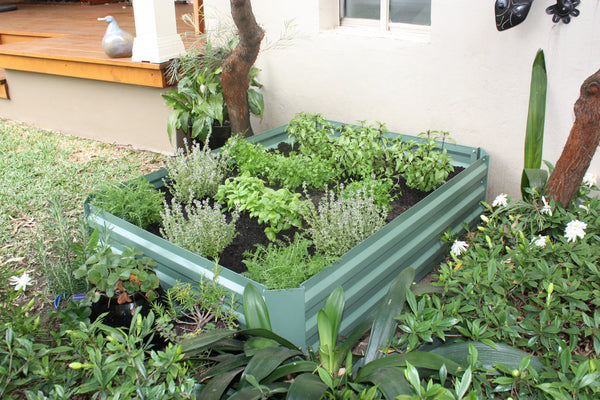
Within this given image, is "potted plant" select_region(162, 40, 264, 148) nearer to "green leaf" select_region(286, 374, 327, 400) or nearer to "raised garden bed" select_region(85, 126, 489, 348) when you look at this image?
"raised garden bed" select_region(85, 126, 489, 348)

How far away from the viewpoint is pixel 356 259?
2529mm

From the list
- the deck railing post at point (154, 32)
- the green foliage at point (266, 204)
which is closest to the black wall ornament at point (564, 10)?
the green foliage at point (266, 204)

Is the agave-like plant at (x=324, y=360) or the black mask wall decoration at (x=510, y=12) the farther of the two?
the black mask wall decoration at (x=510, y=12)

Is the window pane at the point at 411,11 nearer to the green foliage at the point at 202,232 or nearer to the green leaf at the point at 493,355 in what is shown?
the green foliage at the point at 202,232

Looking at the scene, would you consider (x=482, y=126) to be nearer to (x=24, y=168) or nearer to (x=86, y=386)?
(x=86, y=386)

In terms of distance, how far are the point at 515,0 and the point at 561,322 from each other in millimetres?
2060

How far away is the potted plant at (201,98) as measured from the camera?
167 inches

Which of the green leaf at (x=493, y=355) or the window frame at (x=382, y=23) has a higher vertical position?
the window frame at (x=382, y=23)

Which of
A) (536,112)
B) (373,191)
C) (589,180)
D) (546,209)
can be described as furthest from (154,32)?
(589,180)

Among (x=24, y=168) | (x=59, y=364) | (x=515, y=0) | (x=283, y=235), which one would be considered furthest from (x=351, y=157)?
(x=24, y=168)

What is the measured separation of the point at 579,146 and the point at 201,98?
284 cm

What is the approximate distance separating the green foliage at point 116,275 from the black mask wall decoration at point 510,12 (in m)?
2.50

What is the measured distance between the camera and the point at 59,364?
198 centimetres

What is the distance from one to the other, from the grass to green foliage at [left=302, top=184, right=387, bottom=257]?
1.62m
